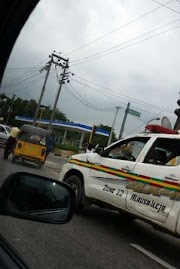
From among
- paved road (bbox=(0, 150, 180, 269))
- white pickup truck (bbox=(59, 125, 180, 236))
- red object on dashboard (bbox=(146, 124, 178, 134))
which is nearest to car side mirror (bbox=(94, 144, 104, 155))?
white pickup truck (bbox=(59, 125, 180, 236))

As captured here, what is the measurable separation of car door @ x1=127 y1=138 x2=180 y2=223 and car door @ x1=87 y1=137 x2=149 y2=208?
20 cm

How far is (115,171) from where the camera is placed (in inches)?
294

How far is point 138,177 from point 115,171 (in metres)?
0.66

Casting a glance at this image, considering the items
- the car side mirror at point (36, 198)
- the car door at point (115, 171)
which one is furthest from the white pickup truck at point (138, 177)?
the car side mirror at point (36, 198)

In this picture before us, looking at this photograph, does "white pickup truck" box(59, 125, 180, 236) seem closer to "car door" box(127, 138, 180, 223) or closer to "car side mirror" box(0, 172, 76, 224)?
"car door" box(127, 138, 180, 223)

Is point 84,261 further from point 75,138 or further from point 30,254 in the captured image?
point 75,138

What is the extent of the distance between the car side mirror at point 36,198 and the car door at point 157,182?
4.19 m

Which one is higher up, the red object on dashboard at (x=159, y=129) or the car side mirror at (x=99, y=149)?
the red object on dashboard at (x=159, y=129)

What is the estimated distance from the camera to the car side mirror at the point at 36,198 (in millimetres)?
1790

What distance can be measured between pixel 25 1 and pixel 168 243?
667 cm

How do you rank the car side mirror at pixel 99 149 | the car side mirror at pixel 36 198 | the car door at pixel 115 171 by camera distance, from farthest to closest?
the car side mirror at pixel 99 149 → the car door at pixel 115 171 → the car side mirror at pixel 36 198

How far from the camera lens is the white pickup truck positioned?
6.31 meters

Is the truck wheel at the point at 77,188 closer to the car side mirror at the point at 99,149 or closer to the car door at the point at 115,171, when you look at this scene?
the car door at the point at 115,171

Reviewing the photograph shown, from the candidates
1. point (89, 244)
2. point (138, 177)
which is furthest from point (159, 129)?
point (89, 244)
